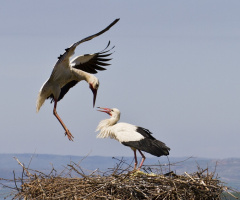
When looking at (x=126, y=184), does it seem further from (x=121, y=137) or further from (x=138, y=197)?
(x=121, y=137)

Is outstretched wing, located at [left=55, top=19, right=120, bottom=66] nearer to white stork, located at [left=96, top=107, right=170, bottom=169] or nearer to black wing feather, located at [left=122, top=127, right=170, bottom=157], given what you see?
white stork, located at [left=96, top=107, right=170, bottom=169]

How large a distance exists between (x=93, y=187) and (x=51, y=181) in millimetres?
784

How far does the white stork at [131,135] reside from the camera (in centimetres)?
1022

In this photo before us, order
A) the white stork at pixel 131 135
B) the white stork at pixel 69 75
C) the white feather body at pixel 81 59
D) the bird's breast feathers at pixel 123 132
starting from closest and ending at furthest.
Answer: the white stork at pixel 131 135 → the bird's breast feathers at pixel 123 132 → the white stork at pixel 69 75 → the white feather body at pixel 81 59

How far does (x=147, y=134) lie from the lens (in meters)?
10.6

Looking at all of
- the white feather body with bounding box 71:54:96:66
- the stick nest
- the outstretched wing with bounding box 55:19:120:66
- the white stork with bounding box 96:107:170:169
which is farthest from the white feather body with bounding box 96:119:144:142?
the white feather body with bounding box 71:54:96:66

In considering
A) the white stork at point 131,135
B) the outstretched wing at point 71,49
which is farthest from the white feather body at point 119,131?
the outstretched wing at point 71,49

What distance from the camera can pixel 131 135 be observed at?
34.2ft

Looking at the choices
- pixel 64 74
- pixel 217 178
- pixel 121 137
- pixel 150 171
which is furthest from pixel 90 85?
pixel 217 178

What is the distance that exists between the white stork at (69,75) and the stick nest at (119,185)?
2.22m

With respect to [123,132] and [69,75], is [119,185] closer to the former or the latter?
[123,132]

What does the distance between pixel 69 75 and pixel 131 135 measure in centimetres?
183

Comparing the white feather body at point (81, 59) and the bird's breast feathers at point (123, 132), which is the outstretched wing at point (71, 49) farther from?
the bird's breast feathers at point (123, 132)

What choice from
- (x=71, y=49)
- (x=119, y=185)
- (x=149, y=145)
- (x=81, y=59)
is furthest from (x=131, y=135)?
(x=81, y=59)
